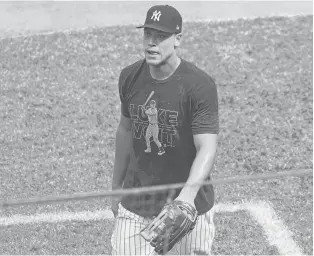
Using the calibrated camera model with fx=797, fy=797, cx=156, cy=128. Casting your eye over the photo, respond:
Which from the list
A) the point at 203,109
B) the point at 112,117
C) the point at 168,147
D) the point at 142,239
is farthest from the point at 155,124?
the point at 112,117

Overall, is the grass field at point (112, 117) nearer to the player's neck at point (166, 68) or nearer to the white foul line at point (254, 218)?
the white foul line at point (254, 218)

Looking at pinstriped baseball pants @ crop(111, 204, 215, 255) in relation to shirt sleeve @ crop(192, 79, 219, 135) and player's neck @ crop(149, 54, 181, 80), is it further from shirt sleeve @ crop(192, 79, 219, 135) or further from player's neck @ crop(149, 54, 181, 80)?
player's neck @ crop(149, 54, 181, 80)

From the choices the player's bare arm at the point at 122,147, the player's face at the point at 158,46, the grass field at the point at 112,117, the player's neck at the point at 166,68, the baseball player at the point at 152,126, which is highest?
the player's face at the point at 158,46

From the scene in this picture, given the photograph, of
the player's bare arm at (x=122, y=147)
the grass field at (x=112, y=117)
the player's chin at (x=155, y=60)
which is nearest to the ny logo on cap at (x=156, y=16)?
the player's chin at (x=155, y=60)

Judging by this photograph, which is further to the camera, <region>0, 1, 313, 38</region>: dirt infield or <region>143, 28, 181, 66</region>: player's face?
<region>0, 1, 313, 38</region>: dirt infield

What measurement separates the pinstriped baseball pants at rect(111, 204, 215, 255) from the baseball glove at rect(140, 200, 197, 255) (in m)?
0.33

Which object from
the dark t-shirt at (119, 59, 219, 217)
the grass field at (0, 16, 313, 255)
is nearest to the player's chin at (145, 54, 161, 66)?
the dark t-shirt at (119, 59, 219, 217)

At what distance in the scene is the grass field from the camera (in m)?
7.61

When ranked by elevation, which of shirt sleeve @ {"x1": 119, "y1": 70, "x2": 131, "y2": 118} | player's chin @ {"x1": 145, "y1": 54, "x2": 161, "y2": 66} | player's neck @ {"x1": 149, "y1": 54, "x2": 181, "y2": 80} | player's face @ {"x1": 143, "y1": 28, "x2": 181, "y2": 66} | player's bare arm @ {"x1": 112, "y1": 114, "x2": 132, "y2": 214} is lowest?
player's bare arm @ {"x1": 112, "y1": 114, "x2": 132, "y2": 214}

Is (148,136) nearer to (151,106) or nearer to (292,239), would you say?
(151,106)

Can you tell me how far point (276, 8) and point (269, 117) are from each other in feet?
12.1

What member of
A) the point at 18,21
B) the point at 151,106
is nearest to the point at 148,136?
the point at 151,106

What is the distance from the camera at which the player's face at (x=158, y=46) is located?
517cm

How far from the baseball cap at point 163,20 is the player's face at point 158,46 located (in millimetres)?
34
